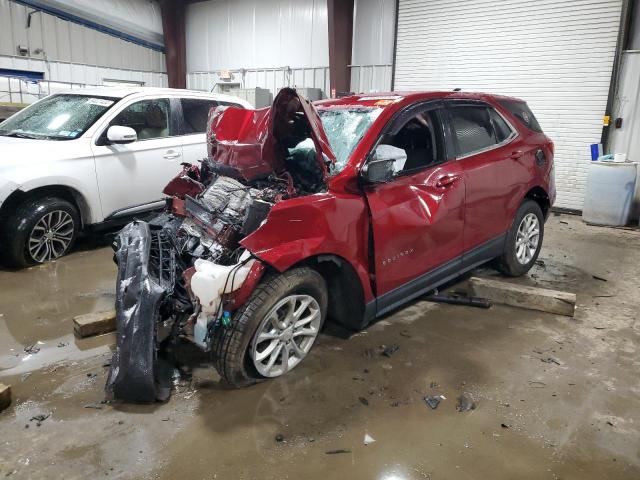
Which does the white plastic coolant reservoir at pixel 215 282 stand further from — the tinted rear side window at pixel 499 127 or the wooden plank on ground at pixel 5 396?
the tinted rear side window at pixel 499 127

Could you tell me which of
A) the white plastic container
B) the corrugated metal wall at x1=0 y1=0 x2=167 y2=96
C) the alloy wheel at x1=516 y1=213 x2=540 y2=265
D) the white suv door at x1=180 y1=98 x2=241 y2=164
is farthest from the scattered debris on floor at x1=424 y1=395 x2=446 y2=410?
the corrugated metal wall at x1=0 y1=0 x2=167 y2=96

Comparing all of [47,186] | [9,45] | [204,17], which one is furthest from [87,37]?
[47,186]

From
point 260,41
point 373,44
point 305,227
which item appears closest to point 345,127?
point 305,227

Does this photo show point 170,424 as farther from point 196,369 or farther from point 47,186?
point 47,186

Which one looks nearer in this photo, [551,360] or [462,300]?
[551,360]

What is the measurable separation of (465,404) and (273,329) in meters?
1.12

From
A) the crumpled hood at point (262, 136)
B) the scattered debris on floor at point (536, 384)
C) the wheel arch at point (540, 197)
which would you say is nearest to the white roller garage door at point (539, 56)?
the wheel arch at point (540, 197)

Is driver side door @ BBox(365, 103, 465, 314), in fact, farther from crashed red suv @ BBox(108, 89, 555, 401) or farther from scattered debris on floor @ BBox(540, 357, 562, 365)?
scattered debris on floor @ BBox(540, 357, 562, 365)

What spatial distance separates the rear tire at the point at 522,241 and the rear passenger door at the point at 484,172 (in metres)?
0.18

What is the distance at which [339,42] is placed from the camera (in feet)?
31.3

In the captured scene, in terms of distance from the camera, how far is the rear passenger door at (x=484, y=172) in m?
3.38

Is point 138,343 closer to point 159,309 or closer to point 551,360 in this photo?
point 159,309

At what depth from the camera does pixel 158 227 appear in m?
3.28

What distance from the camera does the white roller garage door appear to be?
23.6 ft
